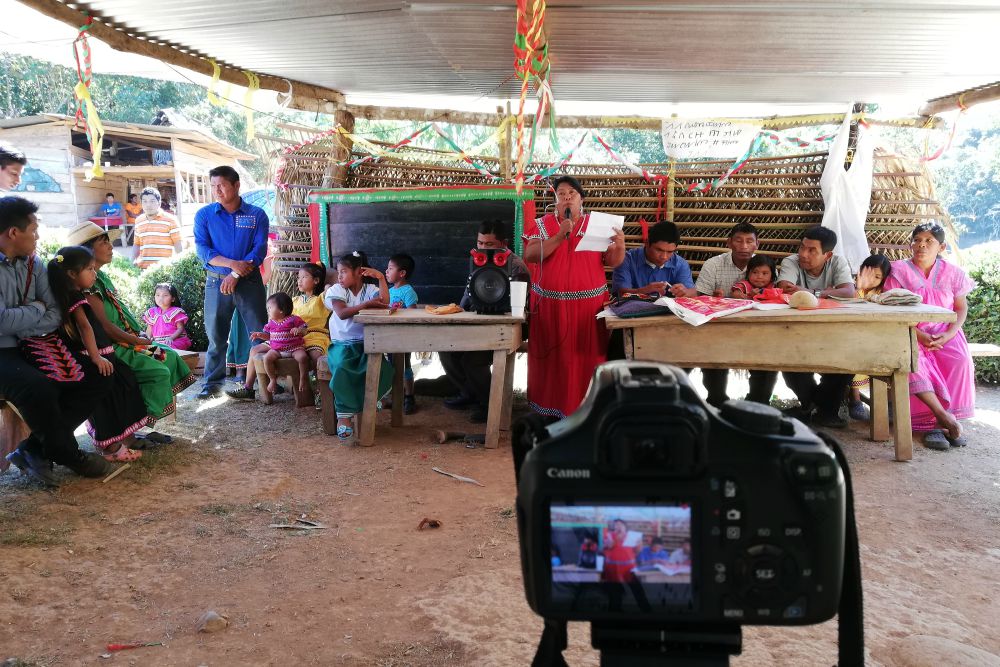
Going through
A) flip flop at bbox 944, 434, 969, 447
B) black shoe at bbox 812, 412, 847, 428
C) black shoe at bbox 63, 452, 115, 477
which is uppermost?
black shoe at bbox 63, 452, 115, 477

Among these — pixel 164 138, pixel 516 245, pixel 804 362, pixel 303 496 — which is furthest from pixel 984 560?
pixel 164 138

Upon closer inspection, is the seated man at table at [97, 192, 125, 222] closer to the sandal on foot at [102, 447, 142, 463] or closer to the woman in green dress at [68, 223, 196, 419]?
the woman in green dress at [68, 223, 196, 419]

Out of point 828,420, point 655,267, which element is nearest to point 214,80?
point 655,267

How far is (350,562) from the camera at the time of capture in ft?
9.96

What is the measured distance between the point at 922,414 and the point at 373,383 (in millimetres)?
3804

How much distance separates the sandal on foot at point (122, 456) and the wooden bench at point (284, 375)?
1.45 metres

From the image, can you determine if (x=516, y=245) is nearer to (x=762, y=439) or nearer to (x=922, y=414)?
(x=922, y=414)

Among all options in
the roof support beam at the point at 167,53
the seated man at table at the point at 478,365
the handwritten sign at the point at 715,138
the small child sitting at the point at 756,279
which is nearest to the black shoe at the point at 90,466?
the seated man at table at the point at 478,365

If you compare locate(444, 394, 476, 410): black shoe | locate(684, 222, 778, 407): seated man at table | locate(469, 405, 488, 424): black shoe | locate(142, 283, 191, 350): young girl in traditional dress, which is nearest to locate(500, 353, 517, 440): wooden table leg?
locate(469, 405, 488, 424): black shoe

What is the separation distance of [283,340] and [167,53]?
2.26 metres

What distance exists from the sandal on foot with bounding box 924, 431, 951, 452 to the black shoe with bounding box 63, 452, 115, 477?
5.13 meters

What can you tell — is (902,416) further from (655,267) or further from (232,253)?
(232,253)

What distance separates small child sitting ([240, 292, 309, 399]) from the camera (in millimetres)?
5605

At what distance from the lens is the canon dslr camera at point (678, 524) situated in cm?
100
